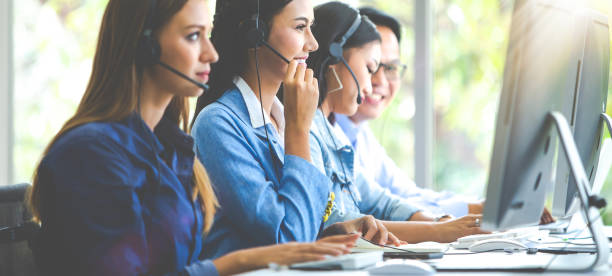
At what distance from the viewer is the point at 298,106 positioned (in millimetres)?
1479

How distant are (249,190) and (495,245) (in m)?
0.55

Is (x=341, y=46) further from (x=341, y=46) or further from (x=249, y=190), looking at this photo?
(x=249, y=190)

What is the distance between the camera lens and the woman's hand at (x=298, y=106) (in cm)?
144

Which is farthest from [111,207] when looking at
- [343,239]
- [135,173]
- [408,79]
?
[408,79]

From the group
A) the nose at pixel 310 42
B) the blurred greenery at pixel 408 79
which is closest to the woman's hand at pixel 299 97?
the nose at pixel 310 42

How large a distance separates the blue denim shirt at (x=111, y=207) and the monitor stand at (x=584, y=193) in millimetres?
641

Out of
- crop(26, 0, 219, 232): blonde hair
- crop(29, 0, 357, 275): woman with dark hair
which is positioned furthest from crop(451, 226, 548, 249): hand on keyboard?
crop(26, 0, 219, 232): blonde hair

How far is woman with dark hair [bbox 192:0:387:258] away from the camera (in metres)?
1.37

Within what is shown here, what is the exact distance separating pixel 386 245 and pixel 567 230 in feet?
2.12

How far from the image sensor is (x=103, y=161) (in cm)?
111

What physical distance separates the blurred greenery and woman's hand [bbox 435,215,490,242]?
158 centimetres

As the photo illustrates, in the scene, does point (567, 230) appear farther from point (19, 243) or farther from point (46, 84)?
point (46, 84)

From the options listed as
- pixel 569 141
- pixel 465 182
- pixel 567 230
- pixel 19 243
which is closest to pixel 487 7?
pixel 465 182

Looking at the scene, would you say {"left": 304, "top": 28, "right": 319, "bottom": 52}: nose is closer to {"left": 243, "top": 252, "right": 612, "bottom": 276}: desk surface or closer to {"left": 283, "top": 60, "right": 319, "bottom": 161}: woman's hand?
{"left": 283, "top": 60, "right": 319, "bottom": 161}: woman's hand
